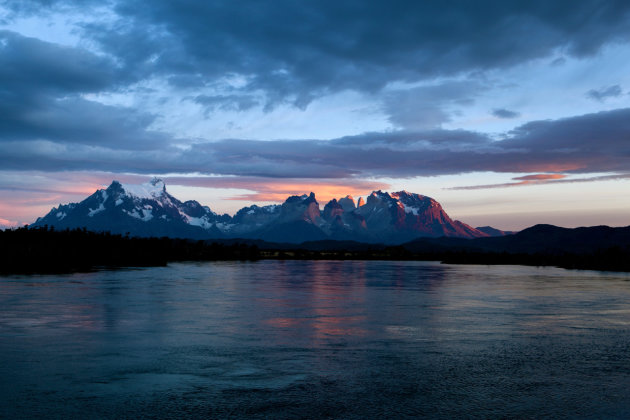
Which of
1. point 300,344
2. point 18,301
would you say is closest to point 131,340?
point 300,344

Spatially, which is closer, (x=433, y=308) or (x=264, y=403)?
(x=264, y=403)

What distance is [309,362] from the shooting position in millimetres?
30422

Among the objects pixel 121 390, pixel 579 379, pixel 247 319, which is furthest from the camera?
pixel 247 319

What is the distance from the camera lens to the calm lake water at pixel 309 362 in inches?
868

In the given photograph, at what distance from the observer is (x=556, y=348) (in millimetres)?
35531

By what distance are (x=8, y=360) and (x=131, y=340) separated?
8488 millimetres

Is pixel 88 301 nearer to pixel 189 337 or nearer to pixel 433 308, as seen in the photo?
pixel 189 337

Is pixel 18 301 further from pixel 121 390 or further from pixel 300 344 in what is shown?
pixel 121 390

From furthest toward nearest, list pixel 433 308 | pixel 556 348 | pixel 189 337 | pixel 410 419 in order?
pixel 433 308 < pixel 189 337 < pixel 556 348 < pixel 410 419

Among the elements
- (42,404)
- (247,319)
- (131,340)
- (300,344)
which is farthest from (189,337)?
(42,404)

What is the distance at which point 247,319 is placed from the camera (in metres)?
49.6

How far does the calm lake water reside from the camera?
72.3 ft

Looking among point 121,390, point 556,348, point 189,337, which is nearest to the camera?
point 121,390

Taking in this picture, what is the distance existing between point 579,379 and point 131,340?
27.3 m
